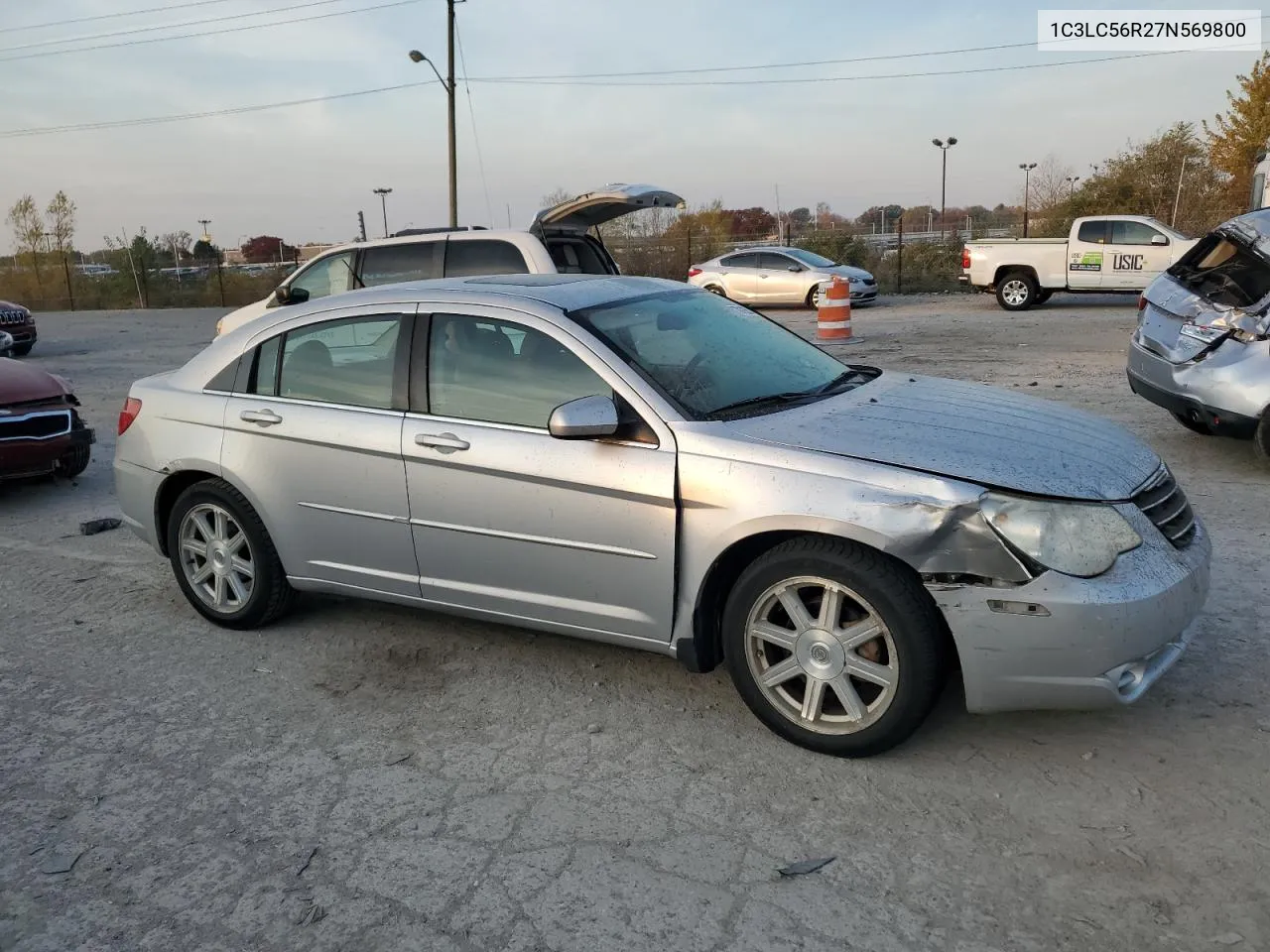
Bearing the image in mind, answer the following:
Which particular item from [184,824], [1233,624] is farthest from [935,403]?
[184,824]

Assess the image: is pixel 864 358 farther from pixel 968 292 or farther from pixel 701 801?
pixel 968 292

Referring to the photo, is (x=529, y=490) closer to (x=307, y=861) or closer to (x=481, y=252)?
(x=307, y=861)

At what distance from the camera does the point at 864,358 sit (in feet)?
45.1

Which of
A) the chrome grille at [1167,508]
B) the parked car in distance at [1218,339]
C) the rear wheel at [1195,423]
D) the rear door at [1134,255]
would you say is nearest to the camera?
the chrome grille at [1167,508]

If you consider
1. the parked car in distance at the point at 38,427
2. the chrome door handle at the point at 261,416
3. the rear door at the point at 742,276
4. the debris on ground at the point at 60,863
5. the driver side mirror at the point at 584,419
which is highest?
the rear door at the point at 742,276

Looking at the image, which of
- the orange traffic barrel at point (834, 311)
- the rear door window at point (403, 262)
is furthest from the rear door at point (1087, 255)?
the rear door window at point (403, 262)

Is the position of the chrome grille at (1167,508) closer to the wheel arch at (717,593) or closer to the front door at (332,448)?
the wheel arch at (717,593)

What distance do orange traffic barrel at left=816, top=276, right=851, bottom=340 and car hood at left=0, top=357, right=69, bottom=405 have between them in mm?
10031

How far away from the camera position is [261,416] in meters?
4.67

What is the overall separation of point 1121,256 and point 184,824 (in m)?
19.9

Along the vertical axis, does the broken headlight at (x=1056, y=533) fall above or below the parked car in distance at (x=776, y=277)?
below

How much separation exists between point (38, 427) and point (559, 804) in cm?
593

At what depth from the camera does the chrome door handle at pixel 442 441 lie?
409 cm

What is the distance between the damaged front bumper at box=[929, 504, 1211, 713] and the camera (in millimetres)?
3145
